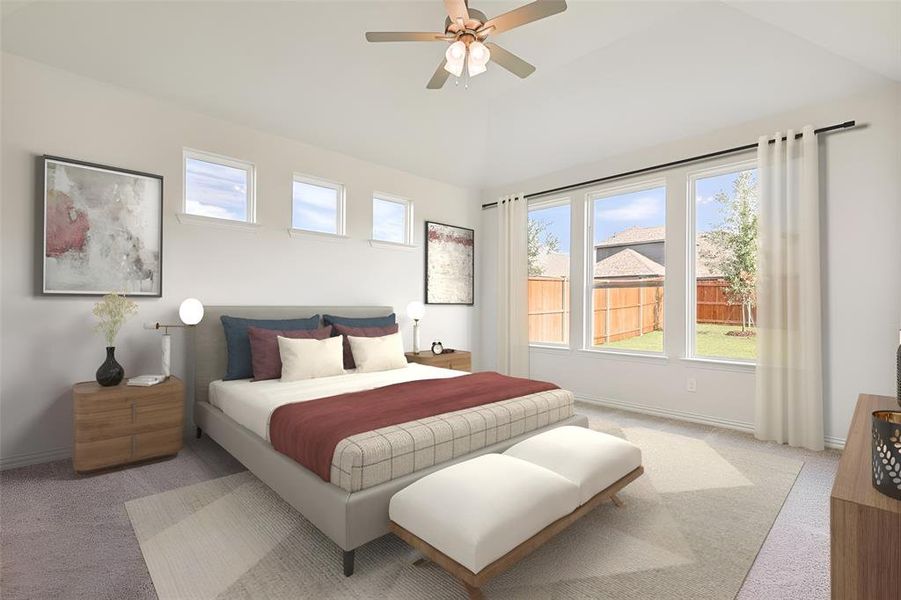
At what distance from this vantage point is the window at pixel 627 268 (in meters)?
4.64

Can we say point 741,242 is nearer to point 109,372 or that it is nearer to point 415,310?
point 415,310

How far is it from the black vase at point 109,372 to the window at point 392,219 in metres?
2.74

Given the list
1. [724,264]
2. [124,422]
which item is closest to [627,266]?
[724,264]

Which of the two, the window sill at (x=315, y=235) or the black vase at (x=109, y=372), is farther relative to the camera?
the window sill at (x=315, y=235)

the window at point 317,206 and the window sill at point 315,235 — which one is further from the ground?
the window at point 317,206

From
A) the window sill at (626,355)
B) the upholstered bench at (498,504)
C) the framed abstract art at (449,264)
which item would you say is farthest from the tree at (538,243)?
the upholstered bench at (498,504)

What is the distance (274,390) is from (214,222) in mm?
1750

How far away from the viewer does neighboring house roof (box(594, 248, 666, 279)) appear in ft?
15.3

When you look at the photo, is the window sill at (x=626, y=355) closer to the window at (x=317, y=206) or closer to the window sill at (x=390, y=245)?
the window sill at (x=390, y=245)

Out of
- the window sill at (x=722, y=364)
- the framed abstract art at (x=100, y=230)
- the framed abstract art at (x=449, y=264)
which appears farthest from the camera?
the framed abstract art at (x=449, y=264)

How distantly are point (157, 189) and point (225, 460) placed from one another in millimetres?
2222

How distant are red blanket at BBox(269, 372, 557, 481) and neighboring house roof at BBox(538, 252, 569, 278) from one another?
251cm

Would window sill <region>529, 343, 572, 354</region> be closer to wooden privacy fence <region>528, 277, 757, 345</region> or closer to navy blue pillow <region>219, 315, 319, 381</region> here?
wooden privacy fence <region>528, 277, 757, 345</region>

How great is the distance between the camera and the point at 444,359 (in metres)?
5.00
